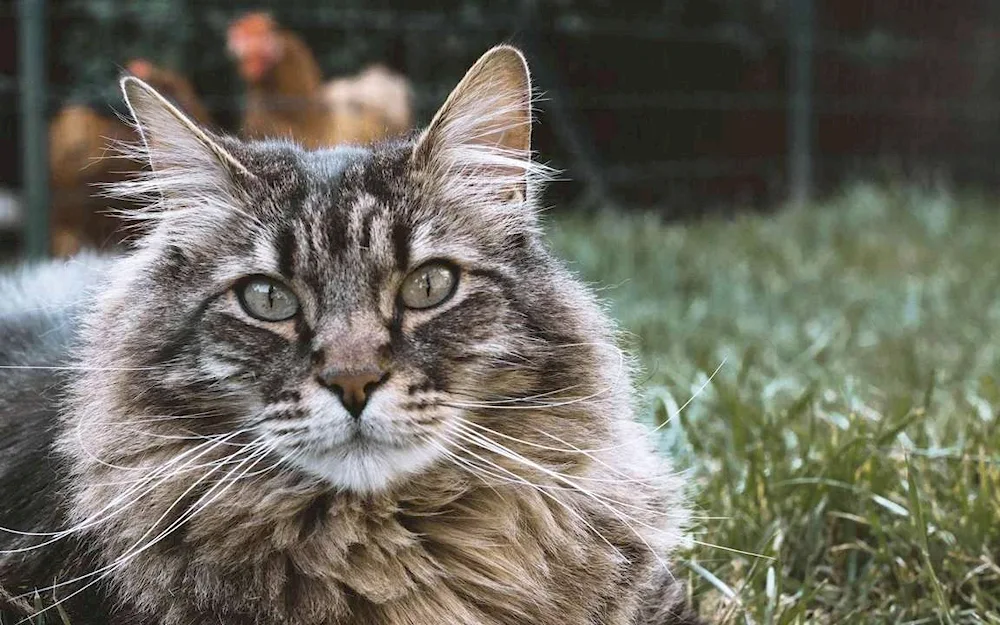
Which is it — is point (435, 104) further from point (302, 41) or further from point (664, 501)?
point (664, 501)

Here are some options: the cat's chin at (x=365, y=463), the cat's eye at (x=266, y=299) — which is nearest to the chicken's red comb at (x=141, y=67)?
the cat's eye at (x=266, y=299)

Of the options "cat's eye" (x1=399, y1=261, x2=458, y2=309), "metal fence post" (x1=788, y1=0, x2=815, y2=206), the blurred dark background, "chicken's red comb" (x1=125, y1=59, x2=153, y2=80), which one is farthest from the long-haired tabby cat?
"metal fence post" (x1=788, y1=0, x2=815, y2=206)

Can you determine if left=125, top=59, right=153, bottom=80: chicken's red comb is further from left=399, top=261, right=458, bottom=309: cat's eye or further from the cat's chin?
the cat's chin

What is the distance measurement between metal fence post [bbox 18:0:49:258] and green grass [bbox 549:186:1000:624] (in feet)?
7.55

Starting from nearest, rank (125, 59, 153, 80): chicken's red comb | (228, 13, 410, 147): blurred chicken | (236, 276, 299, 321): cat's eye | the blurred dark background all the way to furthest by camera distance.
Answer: (236, 276, 299, 321): cat's eye → (125, 59, 153, 80): chicken's red comb → (228, 13, 410, 147): blurred chicken → the blurred dark background

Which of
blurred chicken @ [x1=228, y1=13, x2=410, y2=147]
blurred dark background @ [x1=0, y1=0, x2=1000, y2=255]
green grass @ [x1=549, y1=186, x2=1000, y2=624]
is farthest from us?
blurred dark background @ [x1=0, y1=0, x2=1000, y2=255]

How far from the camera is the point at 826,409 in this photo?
2.62 meters

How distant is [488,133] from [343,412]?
56 cm

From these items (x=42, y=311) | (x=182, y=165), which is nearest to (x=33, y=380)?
(x=42, y=311)

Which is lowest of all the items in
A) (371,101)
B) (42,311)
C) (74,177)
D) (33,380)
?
(33,380)

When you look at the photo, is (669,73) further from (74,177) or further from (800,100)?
(74,177)

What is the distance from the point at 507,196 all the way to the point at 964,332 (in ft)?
8.59

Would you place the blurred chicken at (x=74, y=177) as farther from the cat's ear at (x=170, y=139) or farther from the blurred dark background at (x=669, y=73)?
the cat's ear at (x=170, y=139)

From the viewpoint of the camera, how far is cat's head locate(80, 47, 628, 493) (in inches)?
58.6
